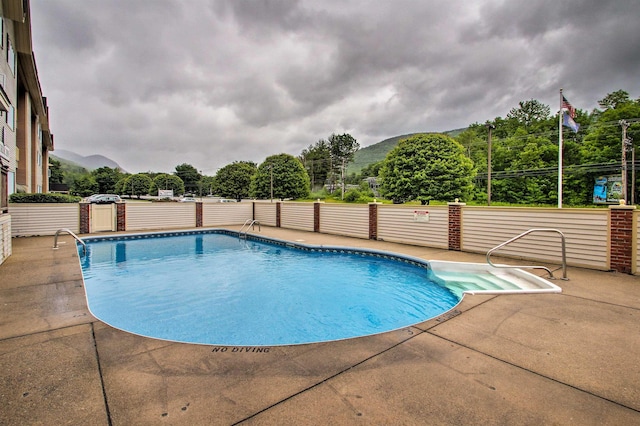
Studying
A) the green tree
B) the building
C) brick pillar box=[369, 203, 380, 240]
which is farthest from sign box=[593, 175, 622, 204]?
the green tree

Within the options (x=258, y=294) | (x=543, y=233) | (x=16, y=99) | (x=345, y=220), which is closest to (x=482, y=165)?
(x=345, y=220)

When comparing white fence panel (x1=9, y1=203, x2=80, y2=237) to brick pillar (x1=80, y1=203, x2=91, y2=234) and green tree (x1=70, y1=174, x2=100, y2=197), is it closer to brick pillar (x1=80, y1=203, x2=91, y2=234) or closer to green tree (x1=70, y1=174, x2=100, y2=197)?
brick pillar (x1=80, y1=203, x2=91, y2=234)

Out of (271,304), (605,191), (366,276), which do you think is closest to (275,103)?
(366,276)

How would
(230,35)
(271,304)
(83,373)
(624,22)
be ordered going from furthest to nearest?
1. (624,22)
2. (230,35)
3. (271,304)
4. (83,373)

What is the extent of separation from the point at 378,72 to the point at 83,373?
19.2 meters

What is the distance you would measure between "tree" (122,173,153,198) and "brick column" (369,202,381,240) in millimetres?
71888

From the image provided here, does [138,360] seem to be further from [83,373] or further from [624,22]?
[624,22]

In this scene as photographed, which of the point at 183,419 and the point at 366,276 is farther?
the point at 366,276

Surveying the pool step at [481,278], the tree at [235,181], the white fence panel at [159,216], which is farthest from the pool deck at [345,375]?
the tree at [235,181]

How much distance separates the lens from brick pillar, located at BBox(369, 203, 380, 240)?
12.0 metres

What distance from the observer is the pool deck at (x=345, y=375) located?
2.03 m

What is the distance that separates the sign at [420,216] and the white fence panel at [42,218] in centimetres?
1415

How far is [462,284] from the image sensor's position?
668 centimetres

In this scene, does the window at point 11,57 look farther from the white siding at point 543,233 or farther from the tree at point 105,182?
the tree at point 105,182
